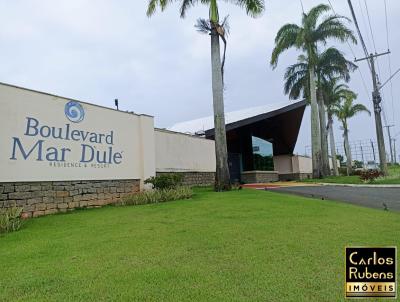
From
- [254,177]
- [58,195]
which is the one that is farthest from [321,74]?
[58,195]

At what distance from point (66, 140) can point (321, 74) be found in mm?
23493

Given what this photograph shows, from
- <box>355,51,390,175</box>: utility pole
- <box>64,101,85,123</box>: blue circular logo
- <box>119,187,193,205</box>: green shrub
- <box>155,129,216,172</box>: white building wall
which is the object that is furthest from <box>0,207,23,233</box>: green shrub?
<box>355,51,390,175</box>: utility pole

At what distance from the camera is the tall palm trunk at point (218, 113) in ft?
45.3

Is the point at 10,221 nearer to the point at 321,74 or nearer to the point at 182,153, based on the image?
the point at 182,153

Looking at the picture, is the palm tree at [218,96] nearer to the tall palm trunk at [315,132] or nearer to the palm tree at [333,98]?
the tall palm trunk at [315,132]

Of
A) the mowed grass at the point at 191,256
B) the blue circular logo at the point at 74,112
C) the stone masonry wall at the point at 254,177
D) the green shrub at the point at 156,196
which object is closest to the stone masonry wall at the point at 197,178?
the green shrub at the point at 156,196

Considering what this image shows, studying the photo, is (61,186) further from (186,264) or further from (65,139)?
(186,264)

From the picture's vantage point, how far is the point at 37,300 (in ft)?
10.2

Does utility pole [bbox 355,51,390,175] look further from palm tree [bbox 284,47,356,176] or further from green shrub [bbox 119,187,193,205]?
green shrub [bbox 119,187,193,205]

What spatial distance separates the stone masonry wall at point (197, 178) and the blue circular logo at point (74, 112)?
22.9 ft

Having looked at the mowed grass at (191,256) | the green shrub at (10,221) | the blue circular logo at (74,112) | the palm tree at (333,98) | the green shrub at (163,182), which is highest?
the palm tree at (333,98)

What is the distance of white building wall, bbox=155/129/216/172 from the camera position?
15.3m

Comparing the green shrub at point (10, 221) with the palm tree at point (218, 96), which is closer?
the green shrub at point (10, 221)

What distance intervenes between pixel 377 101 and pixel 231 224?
64.9 ft
